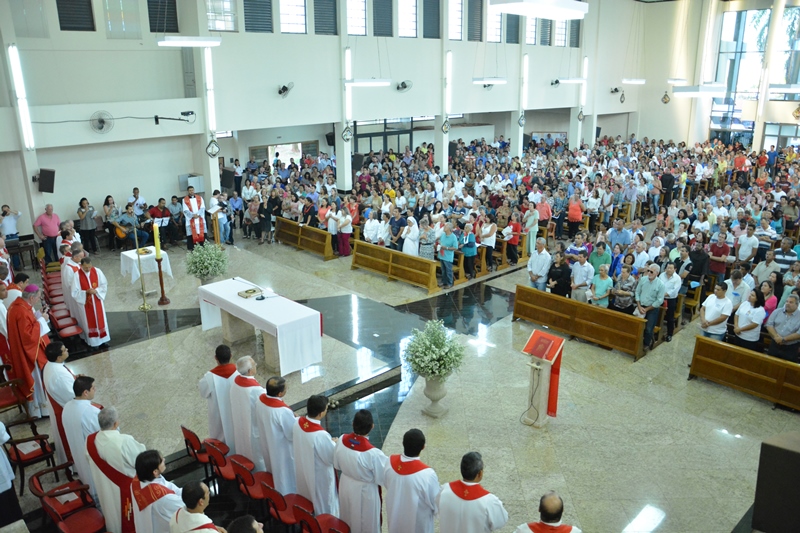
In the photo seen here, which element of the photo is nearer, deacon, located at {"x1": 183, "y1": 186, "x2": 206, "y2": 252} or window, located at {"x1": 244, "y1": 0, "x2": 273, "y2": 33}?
deacon, located at {"x1": 183, "y1": 186, "x2": 206, "y2": 252}

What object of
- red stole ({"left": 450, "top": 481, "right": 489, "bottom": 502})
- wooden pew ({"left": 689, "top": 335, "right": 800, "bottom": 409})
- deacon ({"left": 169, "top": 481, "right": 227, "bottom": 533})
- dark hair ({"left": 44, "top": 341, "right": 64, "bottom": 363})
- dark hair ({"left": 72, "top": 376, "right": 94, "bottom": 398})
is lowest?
wooden pew ({"left": 689, "top": 335, "right": 800, "bottom": 409})

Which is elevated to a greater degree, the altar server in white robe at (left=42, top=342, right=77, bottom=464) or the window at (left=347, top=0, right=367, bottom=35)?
the window at (left=347, top=0, right=367, bottom=35)

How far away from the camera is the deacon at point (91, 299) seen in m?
8.86

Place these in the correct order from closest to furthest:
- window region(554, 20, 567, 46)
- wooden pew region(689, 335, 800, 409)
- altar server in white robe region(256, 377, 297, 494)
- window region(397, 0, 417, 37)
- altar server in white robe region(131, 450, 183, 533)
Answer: altar server in white robe region(131, 450, 183, 533) → altar server in white robe region(256, 377, 297, 494) → wooden pew region(689, 335, 800, 409) → window region(397, 0, 417, 37) → window region(554, 20, 567, 46)

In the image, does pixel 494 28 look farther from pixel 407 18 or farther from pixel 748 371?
pixel 748 371

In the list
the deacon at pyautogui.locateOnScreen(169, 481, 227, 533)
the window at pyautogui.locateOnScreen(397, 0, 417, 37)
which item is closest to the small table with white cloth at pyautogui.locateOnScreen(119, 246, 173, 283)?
the deacon at pyautogui.locateOnScreen(169, 481, 227, 533)

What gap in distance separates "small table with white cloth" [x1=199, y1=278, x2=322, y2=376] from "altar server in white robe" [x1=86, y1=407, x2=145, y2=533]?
2996 mm

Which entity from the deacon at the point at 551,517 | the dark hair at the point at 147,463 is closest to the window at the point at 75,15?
the dark hair at the point at 147,463

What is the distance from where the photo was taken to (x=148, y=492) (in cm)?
443

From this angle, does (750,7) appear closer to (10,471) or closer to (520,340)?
(520,340)

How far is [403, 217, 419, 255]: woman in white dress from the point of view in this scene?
40.8ft

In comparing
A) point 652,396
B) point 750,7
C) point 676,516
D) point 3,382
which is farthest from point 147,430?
point 750,7

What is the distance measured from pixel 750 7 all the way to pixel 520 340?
2371 centimetres

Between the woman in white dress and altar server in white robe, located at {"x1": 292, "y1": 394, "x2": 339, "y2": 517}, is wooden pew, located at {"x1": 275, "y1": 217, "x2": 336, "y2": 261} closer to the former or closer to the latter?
the woman in white dress
